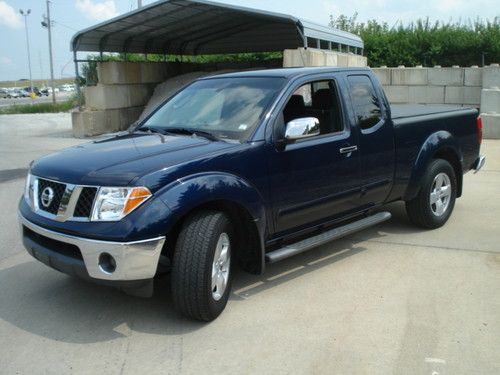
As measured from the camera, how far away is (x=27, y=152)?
44.1 ft

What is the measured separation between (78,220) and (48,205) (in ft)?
1.41

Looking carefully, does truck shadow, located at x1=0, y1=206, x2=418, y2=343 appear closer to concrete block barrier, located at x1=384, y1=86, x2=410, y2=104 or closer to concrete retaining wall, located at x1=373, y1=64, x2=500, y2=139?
concrete retaining wall, located at x1=373, y1=64, x2=500, y2=139

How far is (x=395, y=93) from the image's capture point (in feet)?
51.9

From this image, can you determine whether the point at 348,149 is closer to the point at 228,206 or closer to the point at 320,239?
the point at 320,239

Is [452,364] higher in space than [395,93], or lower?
lower

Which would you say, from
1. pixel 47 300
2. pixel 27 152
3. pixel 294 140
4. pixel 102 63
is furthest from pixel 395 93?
pixel 47 300

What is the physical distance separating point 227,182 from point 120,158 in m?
0.80

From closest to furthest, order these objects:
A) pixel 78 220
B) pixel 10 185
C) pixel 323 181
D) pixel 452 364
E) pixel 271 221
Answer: pixel 452 364 < pixel 78 220 < pixel 271 221 < pixel 323 181 < pixel 10 185

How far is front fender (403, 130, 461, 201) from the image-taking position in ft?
19.9

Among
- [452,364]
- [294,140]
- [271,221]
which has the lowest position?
[452,364]

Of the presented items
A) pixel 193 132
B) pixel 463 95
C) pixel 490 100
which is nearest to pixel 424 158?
pixel 193 132

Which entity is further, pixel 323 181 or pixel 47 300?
pixel 323 181

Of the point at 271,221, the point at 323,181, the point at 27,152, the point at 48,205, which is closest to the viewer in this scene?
the point at 48,205

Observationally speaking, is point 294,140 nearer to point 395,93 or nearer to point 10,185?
point 10,185
